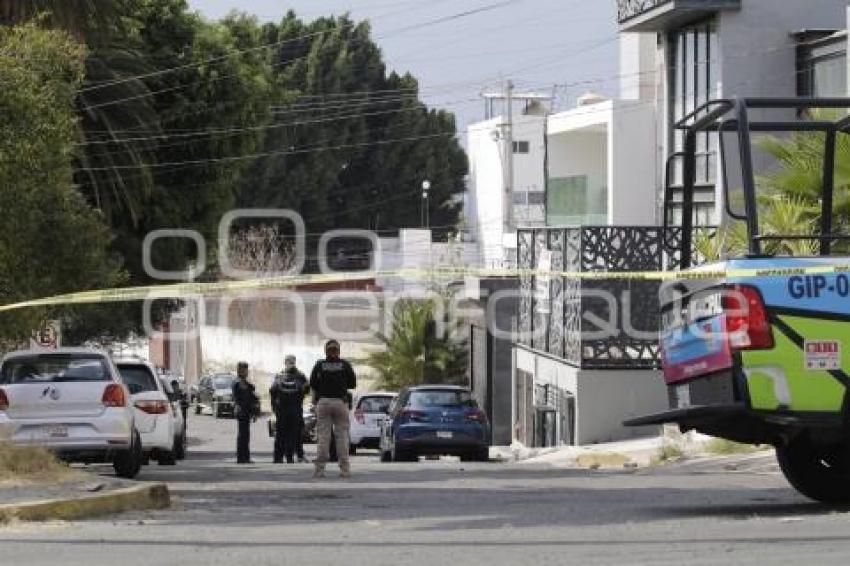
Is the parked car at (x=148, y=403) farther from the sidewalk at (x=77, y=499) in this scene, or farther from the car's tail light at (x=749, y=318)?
the car's tail light at (x=749, y=318)

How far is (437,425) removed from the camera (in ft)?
98.0

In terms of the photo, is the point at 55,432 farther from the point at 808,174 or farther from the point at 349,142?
the point at 349,142

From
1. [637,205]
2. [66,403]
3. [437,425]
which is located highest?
[637,205]

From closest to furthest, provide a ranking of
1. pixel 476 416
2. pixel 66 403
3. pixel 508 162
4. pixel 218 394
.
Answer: pixel 66 403, pixel 476 416, pixel 508 162, pixel 218 394

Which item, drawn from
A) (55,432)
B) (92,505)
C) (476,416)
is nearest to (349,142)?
(476,416)

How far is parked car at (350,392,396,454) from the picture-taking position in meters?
40.1

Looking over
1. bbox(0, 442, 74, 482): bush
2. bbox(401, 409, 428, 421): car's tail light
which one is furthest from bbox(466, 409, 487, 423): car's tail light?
bbox(0, 442, 74, 482): bush

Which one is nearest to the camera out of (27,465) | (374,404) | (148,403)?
(27,465)

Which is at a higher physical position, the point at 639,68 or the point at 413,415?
the point at 639,68

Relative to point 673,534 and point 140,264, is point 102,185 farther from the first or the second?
point 673,534

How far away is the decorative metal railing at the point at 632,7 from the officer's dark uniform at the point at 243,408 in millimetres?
16375

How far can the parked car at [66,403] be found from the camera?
19.8 metres

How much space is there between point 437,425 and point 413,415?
0.50 m

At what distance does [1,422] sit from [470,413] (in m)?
12.2
